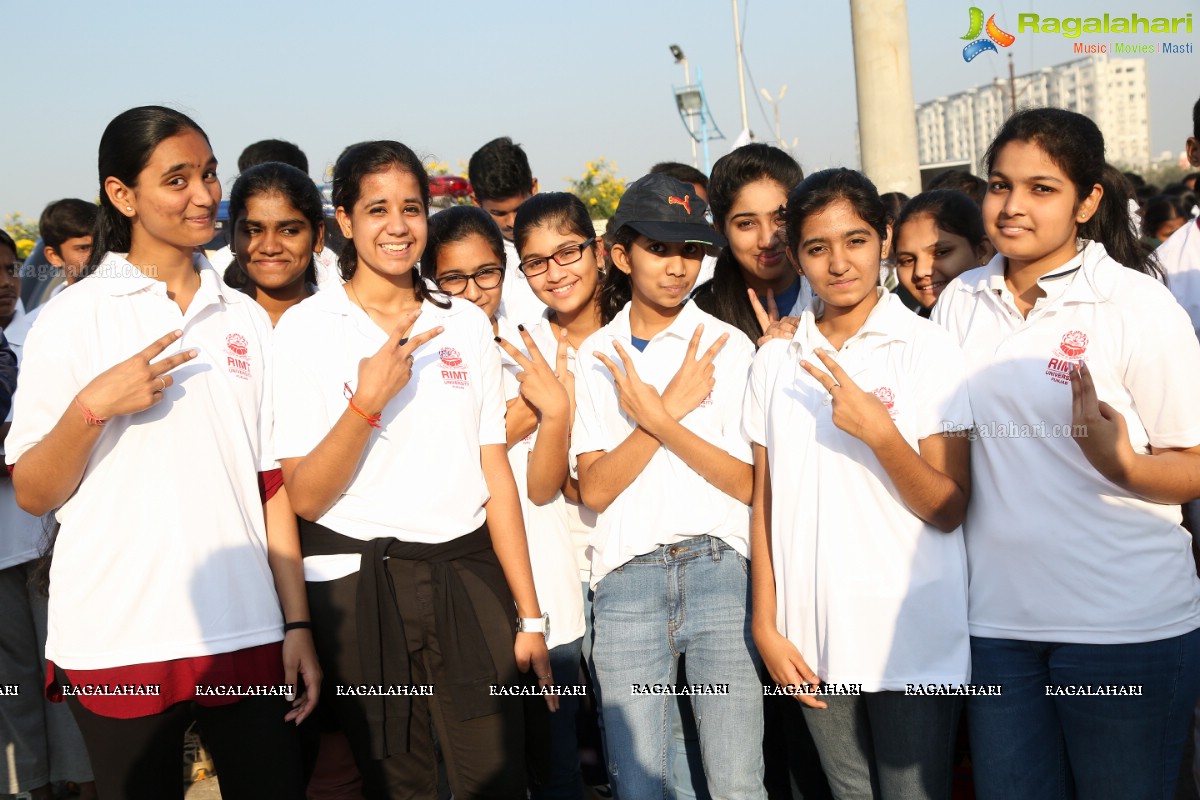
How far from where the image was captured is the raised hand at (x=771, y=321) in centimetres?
295

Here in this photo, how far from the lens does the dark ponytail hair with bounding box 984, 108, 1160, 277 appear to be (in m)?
2.61

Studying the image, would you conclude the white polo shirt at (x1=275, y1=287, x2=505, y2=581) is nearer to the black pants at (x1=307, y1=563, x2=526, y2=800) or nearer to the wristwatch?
the black pants at (x1=307, y1=563, x2=526, y2=800)

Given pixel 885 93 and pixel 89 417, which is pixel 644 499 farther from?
pixel 885 93

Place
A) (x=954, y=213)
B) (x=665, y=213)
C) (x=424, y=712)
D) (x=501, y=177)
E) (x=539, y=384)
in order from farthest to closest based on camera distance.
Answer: (x=501, y=177)
(x=954, y=213)
(x=665, y=213)
(x=539, y=384)
(x=424, y=712)

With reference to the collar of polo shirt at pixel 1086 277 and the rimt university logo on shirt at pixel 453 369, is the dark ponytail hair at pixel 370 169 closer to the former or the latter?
the rimt university logo on shirt at pixel 453 369

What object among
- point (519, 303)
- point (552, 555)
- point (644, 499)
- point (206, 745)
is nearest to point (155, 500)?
point (206, 745)

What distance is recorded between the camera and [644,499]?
2.96 m

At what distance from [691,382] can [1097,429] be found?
110 centimetres

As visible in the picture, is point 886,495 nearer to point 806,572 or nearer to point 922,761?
point 806,572

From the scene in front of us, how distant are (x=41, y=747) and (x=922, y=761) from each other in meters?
3.55

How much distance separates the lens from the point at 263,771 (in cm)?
256

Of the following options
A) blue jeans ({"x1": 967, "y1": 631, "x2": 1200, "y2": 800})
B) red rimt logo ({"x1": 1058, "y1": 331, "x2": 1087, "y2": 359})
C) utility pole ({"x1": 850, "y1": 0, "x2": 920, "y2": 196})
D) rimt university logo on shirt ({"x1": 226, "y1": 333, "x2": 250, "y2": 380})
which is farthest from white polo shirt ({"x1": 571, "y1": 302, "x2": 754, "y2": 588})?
utility pole ({"x1": 850, "y1": 0, "x2": 920, "y2": 196})

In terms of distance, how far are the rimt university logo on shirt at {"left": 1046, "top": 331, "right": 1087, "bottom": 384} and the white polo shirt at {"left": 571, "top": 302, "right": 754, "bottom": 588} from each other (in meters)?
0.87

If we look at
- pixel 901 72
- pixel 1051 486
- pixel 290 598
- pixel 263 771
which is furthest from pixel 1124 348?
pixel 901 72
